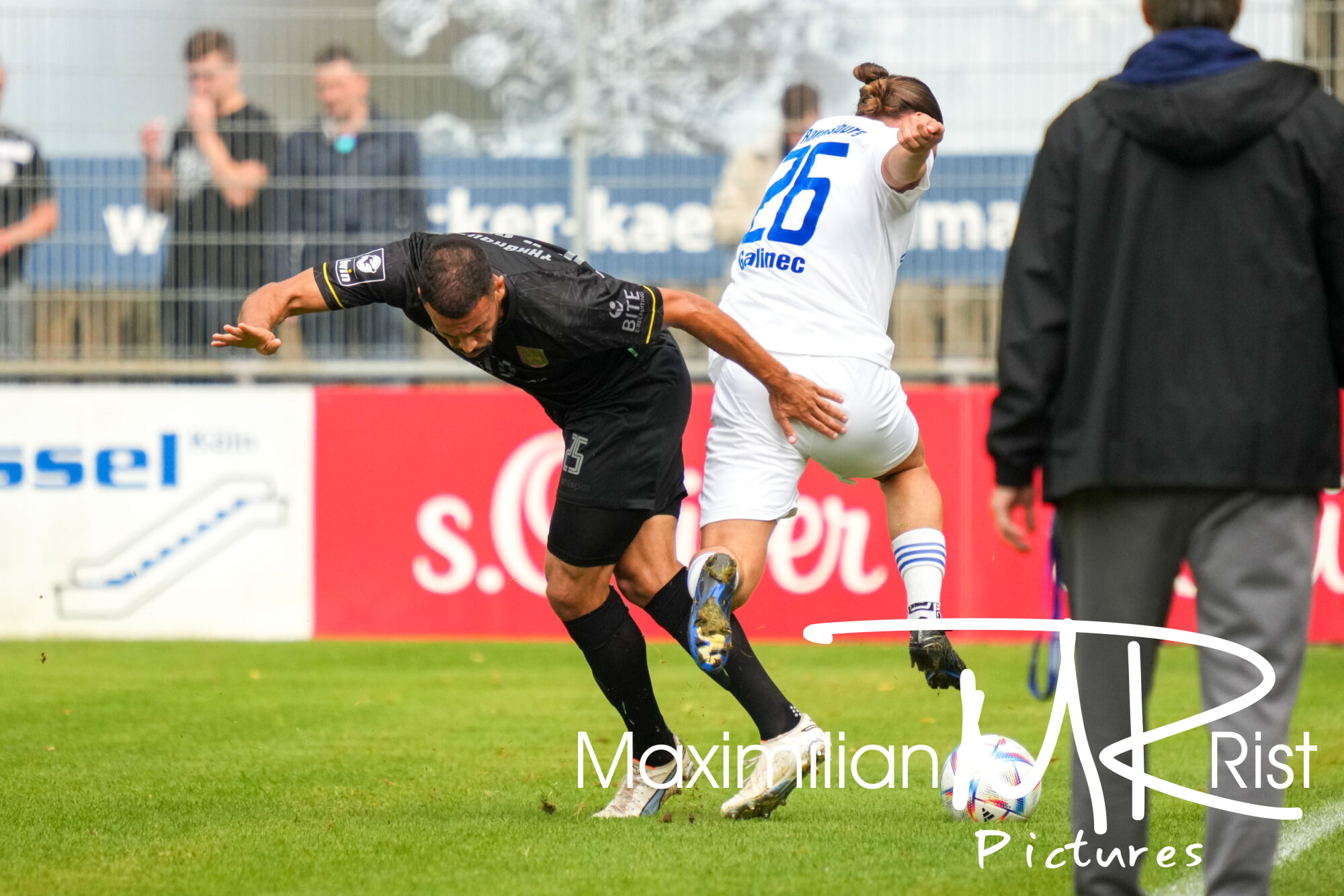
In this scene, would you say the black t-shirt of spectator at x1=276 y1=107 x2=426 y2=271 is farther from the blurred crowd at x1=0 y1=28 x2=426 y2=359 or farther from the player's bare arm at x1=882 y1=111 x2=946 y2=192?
the player's bare arm at x1=882 y1=111 x2=946 y2=192

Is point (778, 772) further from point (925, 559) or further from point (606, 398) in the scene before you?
point (606, 398)

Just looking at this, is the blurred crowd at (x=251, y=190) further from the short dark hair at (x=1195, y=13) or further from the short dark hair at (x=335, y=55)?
the short dark hair at (x=1195, y=13)

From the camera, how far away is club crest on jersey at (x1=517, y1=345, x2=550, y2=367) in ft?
16.6

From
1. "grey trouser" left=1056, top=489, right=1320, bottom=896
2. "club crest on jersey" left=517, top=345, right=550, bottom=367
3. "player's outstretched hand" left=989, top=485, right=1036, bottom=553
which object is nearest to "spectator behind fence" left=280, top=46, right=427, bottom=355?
"club crest on jersey" left=517, top=345, right=550, bottom=367

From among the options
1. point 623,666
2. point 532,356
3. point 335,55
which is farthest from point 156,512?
point 532,356

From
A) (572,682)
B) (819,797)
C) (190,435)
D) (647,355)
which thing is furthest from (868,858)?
(190,435)

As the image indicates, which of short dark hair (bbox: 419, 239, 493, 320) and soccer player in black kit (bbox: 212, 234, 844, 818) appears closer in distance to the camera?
short dark hair (bbox: 419, 239, 493, 320)

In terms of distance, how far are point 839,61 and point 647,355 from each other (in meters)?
5.49

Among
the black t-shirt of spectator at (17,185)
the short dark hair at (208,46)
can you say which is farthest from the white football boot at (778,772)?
the black t-shirt of spectator at (17,185)

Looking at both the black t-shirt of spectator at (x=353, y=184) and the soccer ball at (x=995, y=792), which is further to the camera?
the black t-shirt of spectator at (x=353, y=184)

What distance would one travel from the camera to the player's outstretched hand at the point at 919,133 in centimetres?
488

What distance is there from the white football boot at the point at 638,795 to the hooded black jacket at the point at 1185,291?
242 cm

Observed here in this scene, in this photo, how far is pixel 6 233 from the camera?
10828 millimetres

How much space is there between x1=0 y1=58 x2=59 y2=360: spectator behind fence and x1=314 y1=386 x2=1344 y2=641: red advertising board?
1923 millimetres
